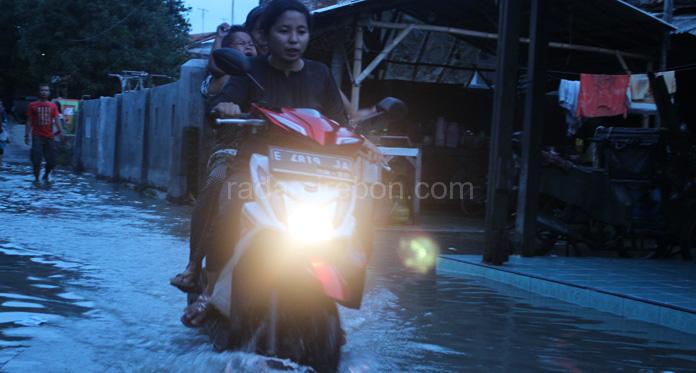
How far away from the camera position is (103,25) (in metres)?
38.3

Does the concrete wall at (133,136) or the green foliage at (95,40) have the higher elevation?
the green foliage at (95,40)

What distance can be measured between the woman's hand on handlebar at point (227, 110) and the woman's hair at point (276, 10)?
553 millimetres

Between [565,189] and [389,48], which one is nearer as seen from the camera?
[565,189]

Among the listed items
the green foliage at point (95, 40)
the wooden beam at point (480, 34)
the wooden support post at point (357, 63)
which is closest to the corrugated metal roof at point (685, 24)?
the wooden beam at point (480, 34)

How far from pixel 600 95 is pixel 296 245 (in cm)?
1025

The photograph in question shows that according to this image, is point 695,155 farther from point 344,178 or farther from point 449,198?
point 449,198

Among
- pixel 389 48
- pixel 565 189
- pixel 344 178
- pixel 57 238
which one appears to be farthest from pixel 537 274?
pixel 389 48

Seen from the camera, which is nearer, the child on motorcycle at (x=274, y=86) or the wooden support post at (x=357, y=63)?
the child on motorcycle at (x=274, y=86)

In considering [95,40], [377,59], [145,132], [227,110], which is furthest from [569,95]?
[95,40]

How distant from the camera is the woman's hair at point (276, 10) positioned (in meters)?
3.98

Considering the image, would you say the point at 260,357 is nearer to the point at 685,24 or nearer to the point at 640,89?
the point at 640,89

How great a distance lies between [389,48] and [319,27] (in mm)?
1173

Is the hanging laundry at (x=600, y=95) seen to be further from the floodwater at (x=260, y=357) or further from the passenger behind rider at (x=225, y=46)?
the passenger behind rider at (x=225, y=46)

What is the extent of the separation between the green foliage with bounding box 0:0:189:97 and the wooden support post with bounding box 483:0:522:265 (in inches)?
1339
